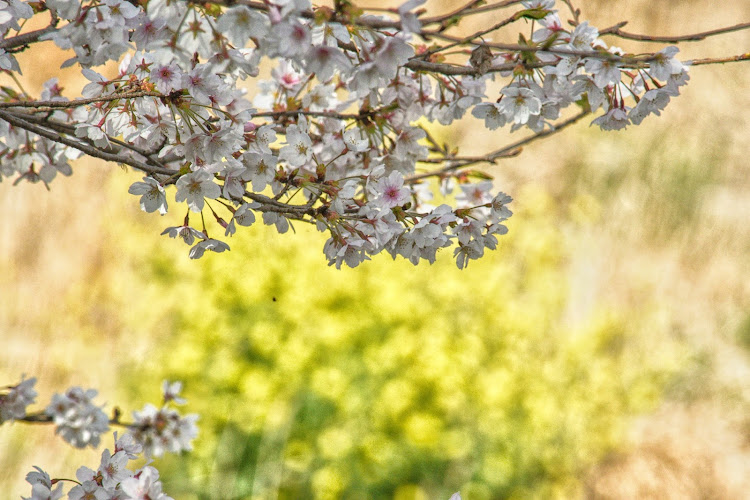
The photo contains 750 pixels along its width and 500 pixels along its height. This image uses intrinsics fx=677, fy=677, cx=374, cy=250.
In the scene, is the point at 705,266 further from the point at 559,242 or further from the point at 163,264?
the point at 163,264

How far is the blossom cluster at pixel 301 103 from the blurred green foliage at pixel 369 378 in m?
1.87

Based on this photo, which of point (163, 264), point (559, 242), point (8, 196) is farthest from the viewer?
point (8, 196)

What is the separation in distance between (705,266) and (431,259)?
439 cm

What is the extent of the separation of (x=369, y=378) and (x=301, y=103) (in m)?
2.01

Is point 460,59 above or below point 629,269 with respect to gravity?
above

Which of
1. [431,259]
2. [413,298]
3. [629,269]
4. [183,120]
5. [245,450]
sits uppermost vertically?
[629,269]

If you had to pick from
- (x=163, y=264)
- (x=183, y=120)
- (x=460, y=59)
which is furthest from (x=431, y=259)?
(x=460, y=59)

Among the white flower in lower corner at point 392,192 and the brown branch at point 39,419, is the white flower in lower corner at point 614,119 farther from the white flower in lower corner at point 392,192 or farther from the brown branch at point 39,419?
the brown branch at point 39,419

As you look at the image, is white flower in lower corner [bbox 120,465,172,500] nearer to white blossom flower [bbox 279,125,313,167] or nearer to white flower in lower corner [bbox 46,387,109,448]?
white blossom flower [bbox 279,125,313,167]

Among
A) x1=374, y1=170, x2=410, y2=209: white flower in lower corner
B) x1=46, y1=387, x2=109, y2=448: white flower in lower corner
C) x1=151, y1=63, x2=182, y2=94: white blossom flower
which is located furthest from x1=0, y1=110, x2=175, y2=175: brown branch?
x1=46, y1=387, x2=109, y2=448: white flower in lower corner

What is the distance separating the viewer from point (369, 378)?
2988mm

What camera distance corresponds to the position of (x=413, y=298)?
120 inches

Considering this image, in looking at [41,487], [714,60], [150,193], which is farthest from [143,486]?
[714,60]

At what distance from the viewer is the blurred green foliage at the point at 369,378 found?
288 cm
